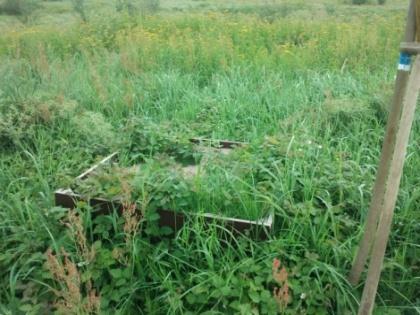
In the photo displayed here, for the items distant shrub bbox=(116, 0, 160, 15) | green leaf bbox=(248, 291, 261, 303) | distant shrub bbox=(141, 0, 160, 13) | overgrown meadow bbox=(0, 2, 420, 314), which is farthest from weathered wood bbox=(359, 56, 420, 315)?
distant shrub bbox=(141, 0, 160, 13)

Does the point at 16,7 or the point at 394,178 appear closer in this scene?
the point at 394,178

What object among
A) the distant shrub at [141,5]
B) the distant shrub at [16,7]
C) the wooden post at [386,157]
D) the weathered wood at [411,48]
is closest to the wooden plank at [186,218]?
the wooden post at [386,157]

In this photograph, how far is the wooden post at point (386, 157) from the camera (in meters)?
1.76

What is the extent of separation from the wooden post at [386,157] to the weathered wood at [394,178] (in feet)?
0.24

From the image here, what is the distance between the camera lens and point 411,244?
2.36 metres

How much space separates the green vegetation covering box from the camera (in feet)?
7.72

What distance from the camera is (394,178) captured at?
5.74 feet

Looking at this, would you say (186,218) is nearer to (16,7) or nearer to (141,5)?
(141,5)

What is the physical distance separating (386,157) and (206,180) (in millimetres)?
1097

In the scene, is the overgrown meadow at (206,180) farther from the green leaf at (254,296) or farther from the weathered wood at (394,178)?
the weathered wood at (394,178)

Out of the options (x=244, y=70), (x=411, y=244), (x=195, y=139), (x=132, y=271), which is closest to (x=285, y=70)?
(x=244, y=70)

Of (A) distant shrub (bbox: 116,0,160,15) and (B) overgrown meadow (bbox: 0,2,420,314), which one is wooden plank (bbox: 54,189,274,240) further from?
(A) distant shrub (bbox: 116,0,160,15)

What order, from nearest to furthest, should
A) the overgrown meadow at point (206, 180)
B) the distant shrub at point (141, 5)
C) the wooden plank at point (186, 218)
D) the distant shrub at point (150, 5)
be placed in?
the overgrown meadow at point (206, 180) < the wooden plank at point (186, 218) < the distant shrub at point (141, 5) < the distant shrub at point (150, 5)

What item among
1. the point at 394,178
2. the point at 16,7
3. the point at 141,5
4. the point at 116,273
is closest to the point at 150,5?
the point at 141,5
